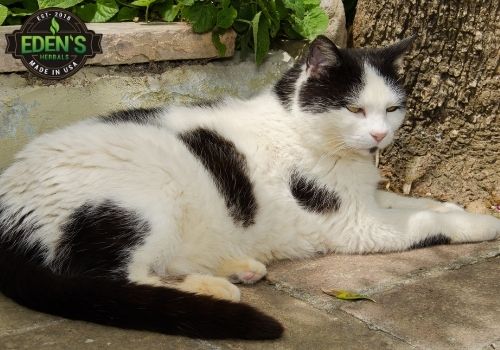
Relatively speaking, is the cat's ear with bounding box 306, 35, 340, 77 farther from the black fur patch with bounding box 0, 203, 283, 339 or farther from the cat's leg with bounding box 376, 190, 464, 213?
the black fur patch with bounding box 0, 203, 283, 339

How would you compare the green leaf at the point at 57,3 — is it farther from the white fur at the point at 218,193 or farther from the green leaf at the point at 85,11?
the white fur at the point at 218,193

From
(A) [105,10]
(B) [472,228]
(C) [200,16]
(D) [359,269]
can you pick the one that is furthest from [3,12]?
(B) [472,228]

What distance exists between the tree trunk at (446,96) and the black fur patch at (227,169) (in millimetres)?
1375

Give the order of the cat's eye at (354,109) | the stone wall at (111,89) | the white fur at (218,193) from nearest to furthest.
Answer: the white fur at (218,193) < the cat's eye at (354,109) < the stone wall at (111,89)

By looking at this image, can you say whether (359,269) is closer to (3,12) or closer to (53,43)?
(53,43)

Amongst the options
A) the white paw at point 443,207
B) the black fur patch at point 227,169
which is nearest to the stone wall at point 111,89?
the black fur patch at point 227,169

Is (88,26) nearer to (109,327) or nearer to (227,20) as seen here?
(227,20)

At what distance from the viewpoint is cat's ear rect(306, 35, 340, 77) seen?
11.0ft

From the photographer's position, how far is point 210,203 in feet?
10.5

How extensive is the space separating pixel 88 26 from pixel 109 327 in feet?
7.27

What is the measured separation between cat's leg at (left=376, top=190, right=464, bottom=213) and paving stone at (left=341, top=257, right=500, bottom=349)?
2.21ft

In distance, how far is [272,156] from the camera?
11.6ft

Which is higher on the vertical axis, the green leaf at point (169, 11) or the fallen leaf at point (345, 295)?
the green leaf at point (169, 11)

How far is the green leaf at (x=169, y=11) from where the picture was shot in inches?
172
